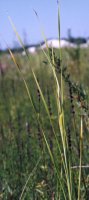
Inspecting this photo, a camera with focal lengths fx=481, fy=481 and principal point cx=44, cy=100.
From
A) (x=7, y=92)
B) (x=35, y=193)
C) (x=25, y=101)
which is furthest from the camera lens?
(x=7, y=92)

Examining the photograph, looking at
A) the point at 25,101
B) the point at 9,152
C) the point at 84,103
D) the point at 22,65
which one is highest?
the point at 84,103

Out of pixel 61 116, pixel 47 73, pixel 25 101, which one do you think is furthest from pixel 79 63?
pixel 61 116

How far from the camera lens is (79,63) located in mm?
7961

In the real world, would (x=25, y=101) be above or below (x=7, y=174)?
below

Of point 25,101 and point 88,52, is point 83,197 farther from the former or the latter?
point 88,52

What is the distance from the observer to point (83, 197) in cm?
213

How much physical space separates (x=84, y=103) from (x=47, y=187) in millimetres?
738

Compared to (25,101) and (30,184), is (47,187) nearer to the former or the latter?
(30,184)

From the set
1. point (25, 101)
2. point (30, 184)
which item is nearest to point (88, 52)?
point (25, 101)

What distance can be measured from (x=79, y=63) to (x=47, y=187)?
5728mm

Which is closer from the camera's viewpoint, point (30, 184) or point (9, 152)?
point (30, 184)

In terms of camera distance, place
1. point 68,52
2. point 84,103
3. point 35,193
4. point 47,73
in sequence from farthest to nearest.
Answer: point 68,52 < point 47,73 < point 35,193 < point 84,103

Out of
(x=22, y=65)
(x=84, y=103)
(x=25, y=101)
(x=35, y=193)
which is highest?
(x=84, y=103)

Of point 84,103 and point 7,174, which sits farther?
point 7,174
